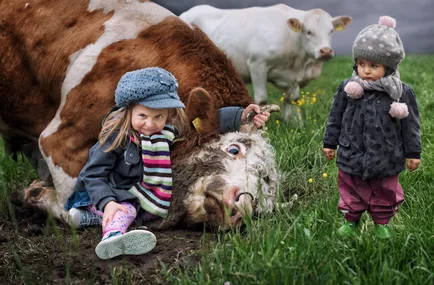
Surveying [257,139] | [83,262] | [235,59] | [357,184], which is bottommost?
[235,59]

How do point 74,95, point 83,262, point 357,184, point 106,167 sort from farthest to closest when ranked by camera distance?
point 74,95
point 106,167
point 83,262
point 357,184

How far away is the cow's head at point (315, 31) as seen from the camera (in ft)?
27.6

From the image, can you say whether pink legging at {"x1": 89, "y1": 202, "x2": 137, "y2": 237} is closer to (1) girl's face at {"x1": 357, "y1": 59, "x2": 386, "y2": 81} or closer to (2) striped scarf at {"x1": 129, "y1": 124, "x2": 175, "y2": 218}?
(2) striped scarf at {"x1": 129, "y1": 124, "x2": 175, "y2": 218}

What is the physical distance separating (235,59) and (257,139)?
5323mm

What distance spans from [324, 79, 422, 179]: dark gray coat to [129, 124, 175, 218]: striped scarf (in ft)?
3.86

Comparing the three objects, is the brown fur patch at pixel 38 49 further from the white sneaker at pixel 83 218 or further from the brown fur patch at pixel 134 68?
the white sneaker at pixel 83 218

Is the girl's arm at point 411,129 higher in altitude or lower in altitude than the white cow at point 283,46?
higher

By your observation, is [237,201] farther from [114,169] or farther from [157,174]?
[114,169]

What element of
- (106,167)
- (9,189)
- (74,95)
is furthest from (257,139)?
(9,189)

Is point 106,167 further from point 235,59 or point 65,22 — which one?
point 235,59

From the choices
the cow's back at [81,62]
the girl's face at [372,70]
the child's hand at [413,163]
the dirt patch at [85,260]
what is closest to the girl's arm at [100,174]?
the dirt patch at [85,260]

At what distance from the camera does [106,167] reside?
3.63 m

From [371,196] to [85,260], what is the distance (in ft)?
4.98

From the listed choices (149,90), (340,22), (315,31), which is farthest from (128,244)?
(340,22)
